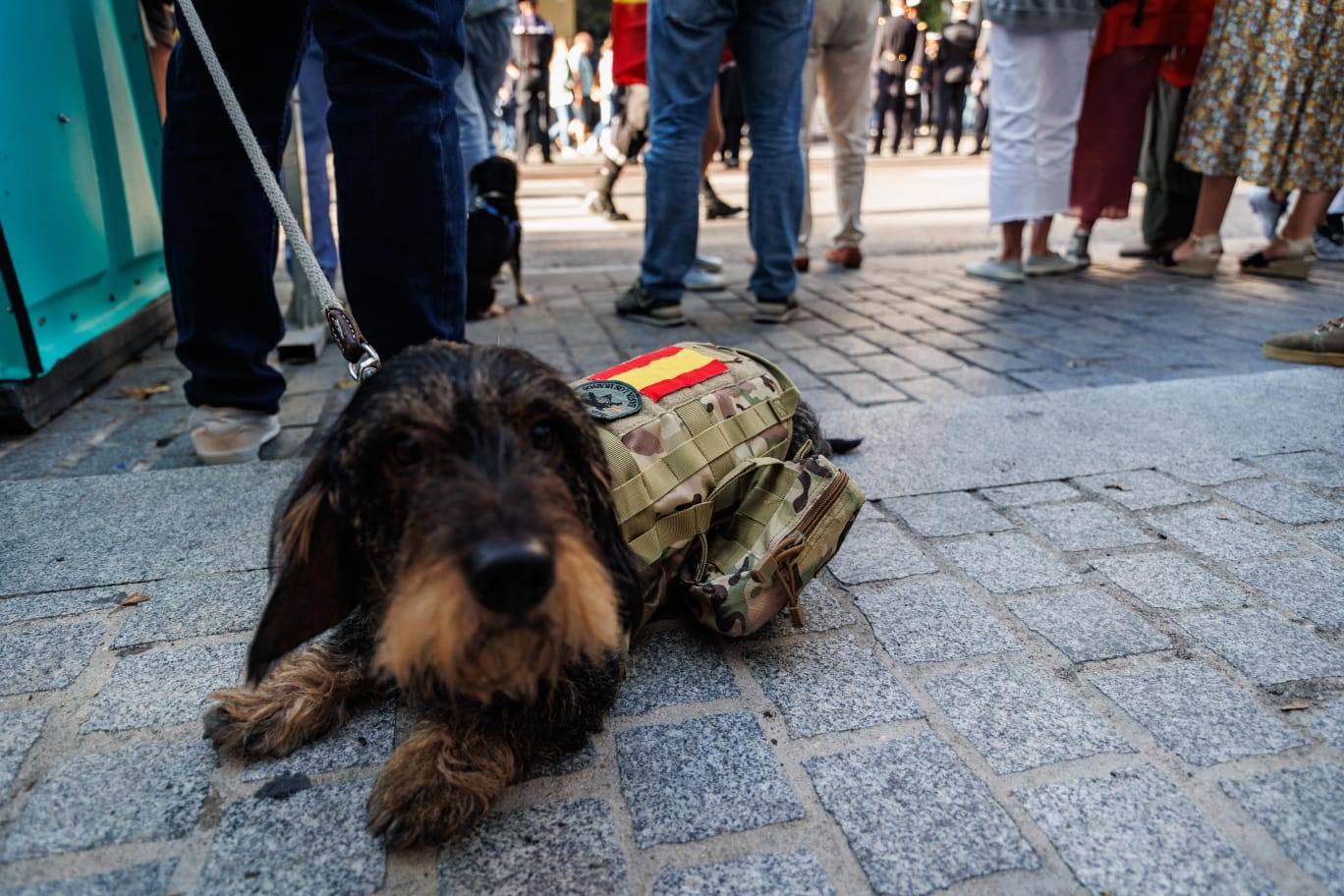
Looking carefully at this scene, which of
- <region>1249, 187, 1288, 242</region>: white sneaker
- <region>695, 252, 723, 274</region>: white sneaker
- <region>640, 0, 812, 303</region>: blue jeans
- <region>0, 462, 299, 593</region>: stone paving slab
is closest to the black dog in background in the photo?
<region>640, 0, 812, 303</region>: blue jeans

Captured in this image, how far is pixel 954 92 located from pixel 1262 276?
15476 millimetres

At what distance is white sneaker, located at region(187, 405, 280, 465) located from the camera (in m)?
3.35

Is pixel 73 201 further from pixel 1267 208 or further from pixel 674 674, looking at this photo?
pixel 1267 208

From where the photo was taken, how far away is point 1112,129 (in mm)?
6891

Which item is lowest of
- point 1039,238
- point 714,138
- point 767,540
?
point 767,540

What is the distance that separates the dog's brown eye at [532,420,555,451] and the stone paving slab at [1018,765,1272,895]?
1.17 metres

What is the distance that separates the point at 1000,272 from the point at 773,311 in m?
2.35

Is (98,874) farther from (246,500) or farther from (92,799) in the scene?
(246,500)

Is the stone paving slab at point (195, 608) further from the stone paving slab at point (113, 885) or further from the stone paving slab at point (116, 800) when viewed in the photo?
the stone paving slab at point (113, 885)

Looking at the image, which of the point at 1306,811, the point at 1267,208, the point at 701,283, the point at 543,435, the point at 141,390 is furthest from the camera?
the point at 1267,208

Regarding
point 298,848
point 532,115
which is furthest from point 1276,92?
point 532,115

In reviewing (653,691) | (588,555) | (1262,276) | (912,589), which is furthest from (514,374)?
(1262,276)

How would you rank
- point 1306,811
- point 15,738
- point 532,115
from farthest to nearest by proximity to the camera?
1. point 532,115
2. point 15,738
3. point 1306,811

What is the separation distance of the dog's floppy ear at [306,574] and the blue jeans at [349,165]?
3.97 ft
